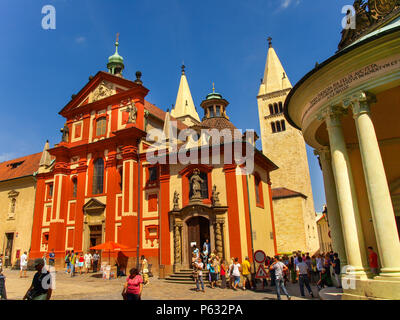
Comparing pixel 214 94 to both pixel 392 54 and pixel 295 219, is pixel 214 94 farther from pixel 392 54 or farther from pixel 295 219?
pixel 295 219

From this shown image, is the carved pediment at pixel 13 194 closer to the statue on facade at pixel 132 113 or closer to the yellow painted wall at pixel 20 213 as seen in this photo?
the yellow painted wall at pixel 20 213

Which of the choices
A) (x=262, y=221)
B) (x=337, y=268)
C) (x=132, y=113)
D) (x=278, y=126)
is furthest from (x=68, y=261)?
(x=278, y=126)

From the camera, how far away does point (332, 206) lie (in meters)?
13.0

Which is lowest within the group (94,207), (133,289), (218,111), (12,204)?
(133,289)

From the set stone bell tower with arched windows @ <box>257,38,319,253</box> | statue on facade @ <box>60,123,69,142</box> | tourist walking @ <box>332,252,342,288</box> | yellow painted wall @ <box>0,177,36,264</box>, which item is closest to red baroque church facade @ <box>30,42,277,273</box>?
statue on facade @ <box>60,123,69,142</box>

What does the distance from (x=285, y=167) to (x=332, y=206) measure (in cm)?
4253

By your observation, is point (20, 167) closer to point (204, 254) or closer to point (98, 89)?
point (98, 89)

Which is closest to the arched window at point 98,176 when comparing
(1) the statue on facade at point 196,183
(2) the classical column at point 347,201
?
(1) the statue on facade at point 196,183

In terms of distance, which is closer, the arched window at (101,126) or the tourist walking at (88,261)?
the tourist walking at (88,261)

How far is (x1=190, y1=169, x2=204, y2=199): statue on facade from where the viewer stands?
20156 mm

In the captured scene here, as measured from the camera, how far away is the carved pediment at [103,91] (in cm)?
2804

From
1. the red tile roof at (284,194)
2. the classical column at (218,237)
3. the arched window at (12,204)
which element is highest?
the red tile roof at (284,194)

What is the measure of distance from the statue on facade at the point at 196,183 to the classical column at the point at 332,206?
887 centimetres
